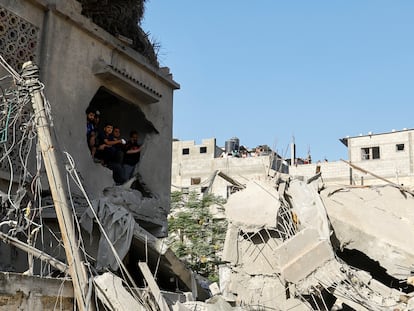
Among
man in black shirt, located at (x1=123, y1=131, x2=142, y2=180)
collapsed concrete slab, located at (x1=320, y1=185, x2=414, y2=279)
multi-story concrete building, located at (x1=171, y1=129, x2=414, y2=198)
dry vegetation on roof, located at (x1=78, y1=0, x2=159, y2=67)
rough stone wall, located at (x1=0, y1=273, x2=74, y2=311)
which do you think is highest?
dry vegetation on roof, located at (x1=78, y1=0, x2=159, y2=67)

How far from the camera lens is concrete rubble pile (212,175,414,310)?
785 centimetres

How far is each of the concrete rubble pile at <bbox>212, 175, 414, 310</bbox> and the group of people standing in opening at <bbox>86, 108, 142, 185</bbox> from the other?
2756mm

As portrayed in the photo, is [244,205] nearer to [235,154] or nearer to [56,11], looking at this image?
[56,11]

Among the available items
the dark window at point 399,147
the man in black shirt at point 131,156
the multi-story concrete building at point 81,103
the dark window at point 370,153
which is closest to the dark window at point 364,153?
the dark window at point 370,153

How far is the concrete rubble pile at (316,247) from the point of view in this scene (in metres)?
7.85

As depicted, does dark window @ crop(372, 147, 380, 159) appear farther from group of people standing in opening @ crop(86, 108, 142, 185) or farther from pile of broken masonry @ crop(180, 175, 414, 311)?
pile of broken masonry @ crop(180, 175, 414, 311)

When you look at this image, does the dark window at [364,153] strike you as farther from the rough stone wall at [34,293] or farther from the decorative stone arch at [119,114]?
the rough stone wall at [34,293]

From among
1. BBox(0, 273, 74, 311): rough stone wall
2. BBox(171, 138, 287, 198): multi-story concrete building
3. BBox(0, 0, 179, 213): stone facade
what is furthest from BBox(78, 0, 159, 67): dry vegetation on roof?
BBox(171, 138, 287, 198): multi-story concrete building

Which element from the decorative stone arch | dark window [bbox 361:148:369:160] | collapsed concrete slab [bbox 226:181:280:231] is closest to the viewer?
collapsed concrete slab [bbox 226:181:280:231]

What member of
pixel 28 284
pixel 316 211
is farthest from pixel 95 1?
pixel 28 284

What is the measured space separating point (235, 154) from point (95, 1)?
2885 cm

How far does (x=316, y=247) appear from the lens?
7965 millimetres

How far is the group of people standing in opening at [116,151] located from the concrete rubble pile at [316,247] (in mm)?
2756

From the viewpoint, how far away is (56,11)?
31.3 ft
